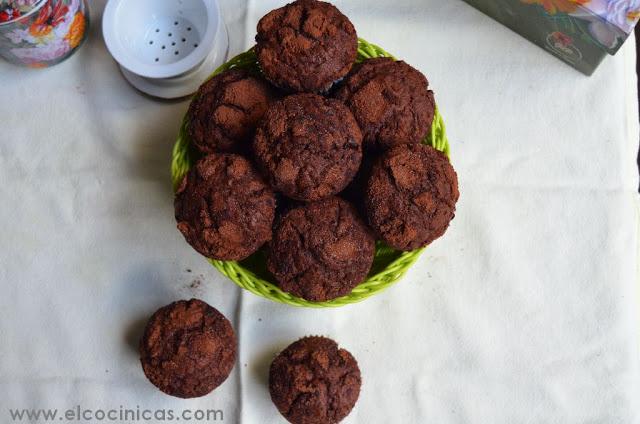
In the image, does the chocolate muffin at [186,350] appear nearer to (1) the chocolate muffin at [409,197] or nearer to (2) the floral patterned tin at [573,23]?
(1) the chocolate muffin at [409,197]

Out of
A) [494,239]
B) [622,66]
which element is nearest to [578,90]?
[622,66]

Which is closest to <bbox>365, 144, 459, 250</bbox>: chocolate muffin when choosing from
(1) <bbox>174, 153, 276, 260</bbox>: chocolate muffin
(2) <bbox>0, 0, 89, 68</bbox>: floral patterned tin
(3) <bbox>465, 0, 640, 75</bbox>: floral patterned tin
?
(1) <bbox>174, 153, 276, 260</bbox>: chocolate muffin

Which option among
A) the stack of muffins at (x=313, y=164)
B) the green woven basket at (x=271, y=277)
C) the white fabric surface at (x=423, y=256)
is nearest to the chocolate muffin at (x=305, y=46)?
the stack of muffins at (x=313, y=164)

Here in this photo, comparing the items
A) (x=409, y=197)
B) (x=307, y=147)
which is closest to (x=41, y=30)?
(x=307, y=147)

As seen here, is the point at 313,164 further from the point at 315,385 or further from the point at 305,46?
the point at 315,385

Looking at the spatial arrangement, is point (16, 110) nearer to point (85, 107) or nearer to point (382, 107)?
point (85, 107)
